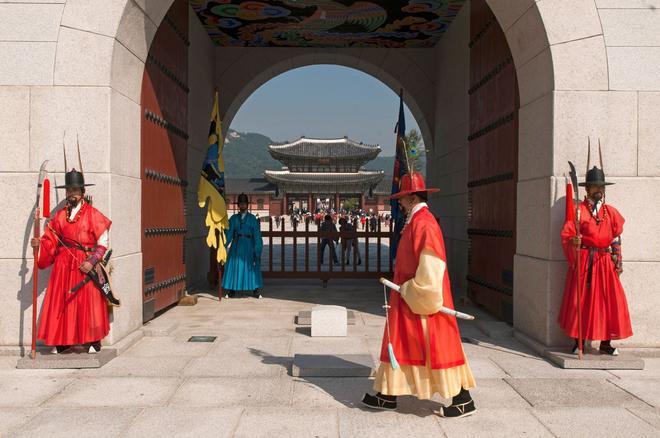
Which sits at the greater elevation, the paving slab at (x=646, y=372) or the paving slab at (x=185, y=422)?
the paving slab at (x=646, y=372)

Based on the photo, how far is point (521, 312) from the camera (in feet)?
17.5

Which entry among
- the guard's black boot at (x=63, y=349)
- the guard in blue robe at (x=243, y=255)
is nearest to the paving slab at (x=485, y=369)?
the guard's black boot at (x=63, y=349)

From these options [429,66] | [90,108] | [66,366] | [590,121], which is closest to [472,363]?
[590,121]

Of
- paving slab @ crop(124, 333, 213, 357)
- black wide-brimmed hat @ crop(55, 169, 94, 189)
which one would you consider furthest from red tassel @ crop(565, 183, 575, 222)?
black wide-brimmed hat @ crop(55, 169, 94, 189)

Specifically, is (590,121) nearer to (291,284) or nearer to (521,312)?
(521,312)

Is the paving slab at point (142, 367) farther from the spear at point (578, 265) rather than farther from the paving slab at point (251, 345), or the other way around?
the spear at point (578, 265)

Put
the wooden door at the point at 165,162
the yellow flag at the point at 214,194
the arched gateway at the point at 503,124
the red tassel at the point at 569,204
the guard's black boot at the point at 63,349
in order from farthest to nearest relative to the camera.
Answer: the yellow flag at the point at 214,194 < the wooden door at the point at 165,162 < the arched gateway at the point at 503,124 < the guard's black boot at the point at 63,349 < the red tassel at the point at 569,204

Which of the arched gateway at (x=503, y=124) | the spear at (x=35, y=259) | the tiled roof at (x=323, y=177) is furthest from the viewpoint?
the tiled roof at (x=323, y=177)

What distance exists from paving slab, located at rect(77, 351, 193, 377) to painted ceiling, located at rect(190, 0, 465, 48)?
5291 millimetres

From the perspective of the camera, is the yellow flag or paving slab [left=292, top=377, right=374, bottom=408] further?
the yellow flag

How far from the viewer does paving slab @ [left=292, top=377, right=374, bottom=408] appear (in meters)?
3.60

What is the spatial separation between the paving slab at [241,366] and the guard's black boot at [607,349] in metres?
2.62

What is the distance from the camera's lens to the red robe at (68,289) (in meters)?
4.37

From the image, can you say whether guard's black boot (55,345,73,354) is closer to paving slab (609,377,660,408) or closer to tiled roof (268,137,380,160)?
paving slab (609,377,660,408)
